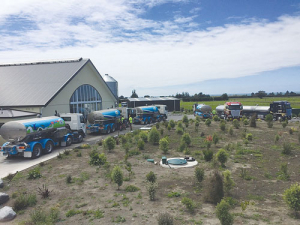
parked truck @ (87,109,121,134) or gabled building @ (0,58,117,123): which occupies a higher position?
gabled building @ (0,58,117,123)

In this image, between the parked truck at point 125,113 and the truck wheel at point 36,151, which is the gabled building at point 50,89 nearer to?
the parked truck at point 125,113

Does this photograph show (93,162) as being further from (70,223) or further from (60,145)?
(60,145)

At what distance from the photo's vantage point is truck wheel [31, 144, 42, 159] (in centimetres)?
1815

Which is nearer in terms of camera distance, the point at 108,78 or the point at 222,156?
the point at 222,156

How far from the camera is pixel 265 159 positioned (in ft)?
51.5

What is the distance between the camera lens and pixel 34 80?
32.4 meters

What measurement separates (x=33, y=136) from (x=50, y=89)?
41.3 ft

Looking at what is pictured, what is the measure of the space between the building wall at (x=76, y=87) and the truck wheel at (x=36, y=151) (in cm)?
948

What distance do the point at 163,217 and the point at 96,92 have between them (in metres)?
33.5

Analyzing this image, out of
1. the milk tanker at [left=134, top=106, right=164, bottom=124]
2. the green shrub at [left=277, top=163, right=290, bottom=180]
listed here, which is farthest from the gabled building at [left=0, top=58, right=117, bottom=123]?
the green shrub at [left=277, top=163, right=290, bottom=180]

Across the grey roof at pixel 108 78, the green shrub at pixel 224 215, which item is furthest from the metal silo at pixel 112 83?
the green shrub at pixel 224 215

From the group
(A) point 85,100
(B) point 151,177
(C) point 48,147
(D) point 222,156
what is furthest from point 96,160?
(A) point 85,100

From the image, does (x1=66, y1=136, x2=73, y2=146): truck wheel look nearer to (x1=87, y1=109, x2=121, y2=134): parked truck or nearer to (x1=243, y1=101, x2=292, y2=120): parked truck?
(x1=87, y1=109, x2=121, y2=134): parked truck

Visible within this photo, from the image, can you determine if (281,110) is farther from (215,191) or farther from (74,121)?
(215,191)
